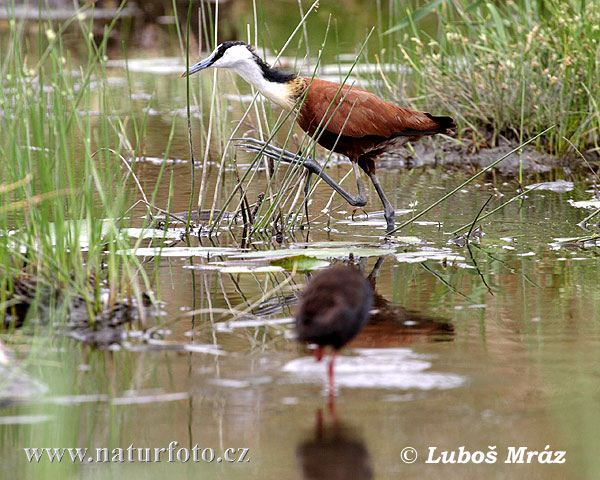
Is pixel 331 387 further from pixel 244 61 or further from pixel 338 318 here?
pixel 244 61

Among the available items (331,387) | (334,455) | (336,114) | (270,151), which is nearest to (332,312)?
(331,387)

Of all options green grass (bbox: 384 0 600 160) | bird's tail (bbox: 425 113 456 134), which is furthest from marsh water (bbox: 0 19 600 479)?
green grass (bbox: 384 0 600 160)

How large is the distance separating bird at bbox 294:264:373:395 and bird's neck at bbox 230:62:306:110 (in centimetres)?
254

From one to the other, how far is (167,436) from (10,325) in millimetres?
1154

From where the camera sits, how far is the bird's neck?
18.2ft

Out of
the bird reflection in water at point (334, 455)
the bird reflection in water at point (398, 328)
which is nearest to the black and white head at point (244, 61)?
the bird reflection in water at point (398, 328)

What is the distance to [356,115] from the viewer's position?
217 inches

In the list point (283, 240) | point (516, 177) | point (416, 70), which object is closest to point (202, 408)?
point (283, 240)

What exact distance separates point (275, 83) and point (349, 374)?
110 inches

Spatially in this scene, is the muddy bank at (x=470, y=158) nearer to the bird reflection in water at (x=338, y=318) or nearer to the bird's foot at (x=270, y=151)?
the bird's foot at (x=270, y=151)

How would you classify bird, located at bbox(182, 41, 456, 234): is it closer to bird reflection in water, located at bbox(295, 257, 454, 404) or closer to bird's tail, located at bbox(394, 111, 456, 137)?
bird's tail, located at bbox(394, 111, 456, 137)

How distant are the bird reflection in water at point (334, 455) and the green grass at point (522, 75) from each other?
446 centimetres

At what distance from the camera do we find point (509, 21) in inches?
297

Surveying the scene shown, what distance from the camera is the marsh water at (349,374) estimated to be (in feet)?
8.46
